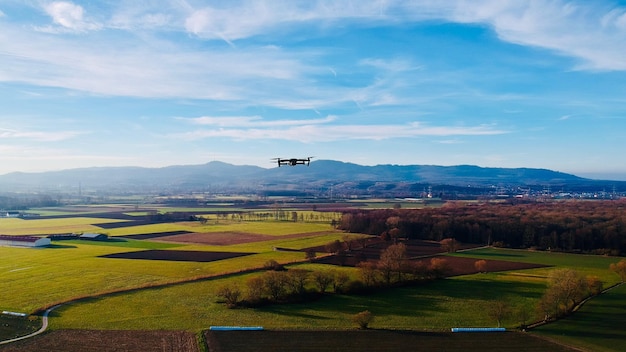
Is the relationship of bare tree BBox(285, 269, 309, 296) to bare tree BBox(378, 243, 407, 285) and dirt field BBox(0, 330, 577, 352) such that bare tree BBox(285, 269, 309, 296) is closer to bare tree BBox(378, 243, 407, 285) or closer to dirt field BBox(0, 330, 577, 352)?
bare tree BBox(378, 243, 407, 285)

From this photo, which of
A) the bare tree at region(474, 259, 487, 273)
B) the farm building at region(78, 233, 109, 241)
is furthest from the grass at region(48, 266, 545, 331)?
the farm building at region(78, 233, 109, 241)

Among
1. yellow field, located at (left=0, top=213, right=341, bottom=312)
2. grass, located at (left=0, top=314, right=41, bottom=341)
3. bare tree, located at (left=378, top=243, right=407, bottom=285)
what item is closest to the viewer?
grass, located at (left=0, top=314, right=41, bottom=341)

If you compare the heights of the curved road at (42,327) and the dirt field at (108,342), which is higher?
the curved road at (42,327)

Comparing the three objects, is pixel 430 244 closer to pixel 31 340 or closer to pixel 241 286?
pixel 241 286

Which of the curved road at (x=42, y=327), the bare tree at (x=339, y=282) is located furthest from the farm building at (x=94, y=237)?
the bare tree at (x=339, y=282)

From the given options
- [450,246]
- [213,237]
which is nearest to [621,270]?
[450,246]

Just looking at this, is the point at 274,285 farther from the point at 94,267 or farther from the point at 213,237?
the point at 213,237

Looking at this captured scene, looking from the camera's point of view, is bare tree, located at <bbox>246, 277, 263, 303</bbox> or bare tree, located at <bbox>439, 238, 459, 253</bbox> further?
bare tree, located at <bbox>439, 238, 459, 253</bbox>

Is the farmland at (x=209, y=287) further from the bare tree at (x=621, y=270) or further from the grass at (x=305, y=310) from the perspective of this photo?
the bare tree at (x=621, y=270)

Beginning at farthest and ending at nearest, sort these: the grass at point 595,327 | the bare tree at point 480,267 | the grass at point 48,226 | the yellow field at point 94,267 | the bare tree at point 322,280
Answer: the grass at point 48,226, the bare tree at point 480,267, the yellow field at point 94,267, the bare tree at point 322,280, the grass at point 595,327
